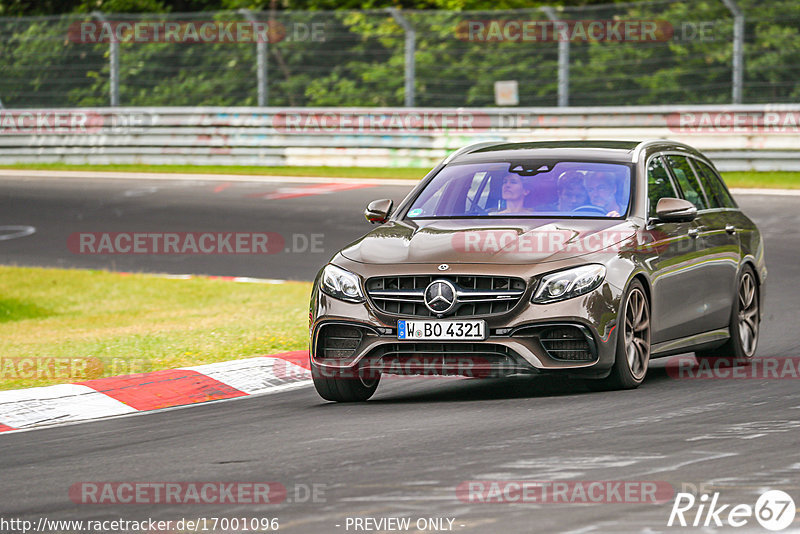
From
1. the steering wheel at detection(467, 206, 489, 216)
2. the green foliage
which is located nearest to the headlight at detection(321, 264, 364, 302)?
the steering wheel at detection(467, 206, 489, 216)

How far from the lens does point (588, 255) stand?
8617 mm

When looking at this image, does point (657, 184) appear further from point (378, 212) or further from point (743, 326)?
point (378, 212)

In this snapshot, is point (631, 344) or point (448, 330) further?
point (631, 344)

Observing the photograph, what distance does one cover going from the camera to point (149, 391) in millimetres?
9609

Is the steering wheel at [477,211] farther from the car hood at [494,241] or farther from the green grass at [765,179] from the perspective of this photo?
the green grass at [765,179]

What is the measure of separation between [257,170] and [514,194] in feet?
60.0

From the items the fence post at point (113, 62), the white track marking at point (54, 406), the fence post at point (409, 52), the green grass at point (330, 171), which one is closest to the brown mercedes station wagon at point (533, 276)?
the white track marking at point (54, 406)

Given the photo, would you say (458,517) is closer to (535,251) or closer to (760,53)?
(535,251)

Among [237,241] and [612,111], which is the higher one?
[612,111]

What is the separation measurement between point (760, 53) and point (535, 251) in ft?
52.7

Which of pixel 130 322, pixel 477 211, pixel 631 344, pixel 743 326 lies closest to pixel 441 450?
pixel 631 344

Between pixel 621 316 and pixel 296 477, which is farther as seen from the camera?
pixel 621 316

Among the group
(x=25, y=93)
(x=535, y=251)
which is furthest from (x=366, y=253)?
(x=25, y=93)

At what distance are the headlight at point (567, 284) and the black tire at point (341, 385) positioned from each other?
118 cm
